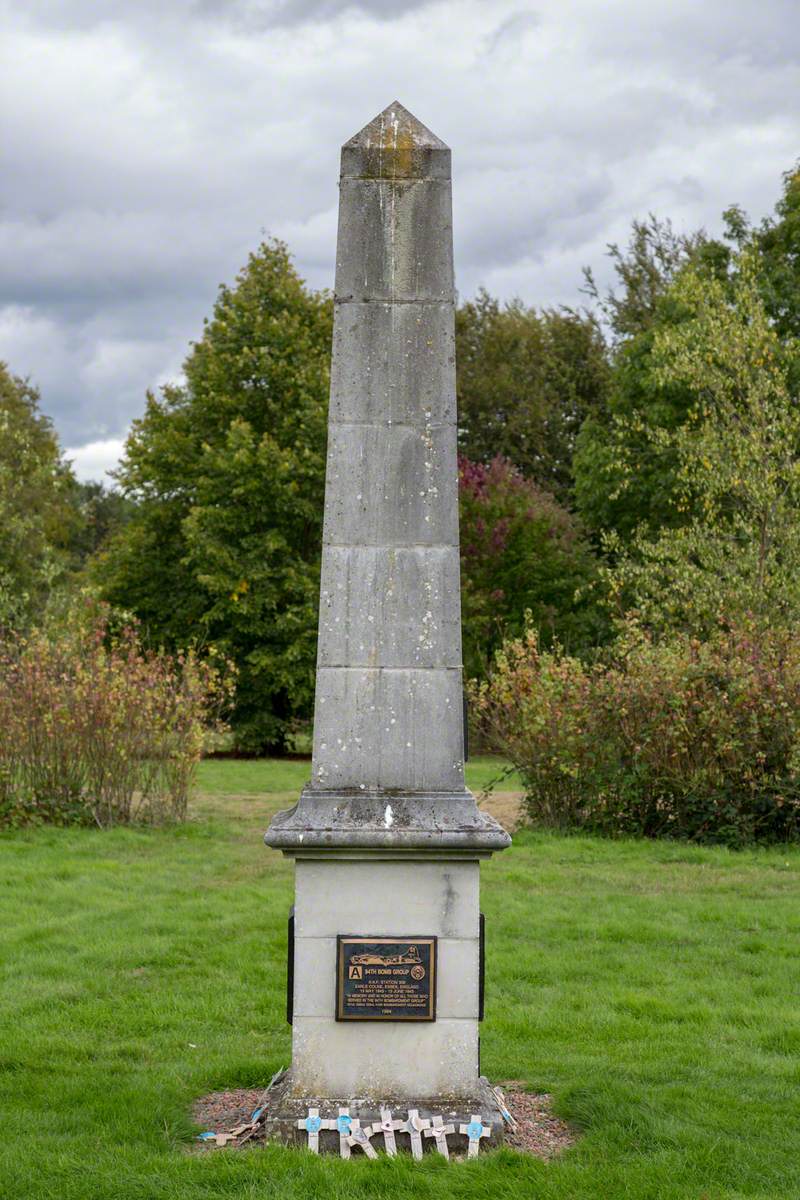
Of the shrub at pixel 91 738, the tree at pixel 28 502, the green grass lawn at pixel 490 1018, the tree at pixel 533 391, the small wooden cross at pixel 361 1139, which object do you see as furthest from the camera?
the tree at pixel 533 391

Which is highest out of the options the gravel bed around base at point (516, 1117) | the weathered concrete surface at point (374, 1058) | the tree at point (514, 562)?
the tree at point (514, 562)

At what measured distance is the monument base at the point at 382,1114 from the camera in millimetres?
5242

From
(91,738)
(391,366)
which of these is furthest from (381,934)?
(91,738)

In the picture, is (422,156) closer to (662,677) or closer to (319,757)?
(319,757)

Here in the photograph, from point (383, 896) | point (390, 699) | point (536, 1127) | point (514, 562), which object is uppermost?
point (514, 562)

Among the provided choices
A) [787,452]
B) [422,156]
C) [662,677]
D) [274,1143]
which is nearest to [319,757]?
[274,1143]

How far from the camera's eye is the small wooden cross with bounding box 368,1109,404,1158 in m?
5.20

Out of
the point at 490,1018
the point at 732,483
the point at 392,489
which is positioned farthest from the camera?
the point at 732,483

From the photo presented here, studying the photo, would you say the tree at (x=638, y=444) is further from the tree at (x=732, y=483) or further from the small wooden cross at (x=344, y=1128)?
the small wooden cross at (x=344, y=1128)

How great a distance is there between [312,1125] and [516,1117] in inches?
38.0

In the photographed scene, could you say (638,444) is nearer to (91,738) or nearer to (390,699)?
(91,738)

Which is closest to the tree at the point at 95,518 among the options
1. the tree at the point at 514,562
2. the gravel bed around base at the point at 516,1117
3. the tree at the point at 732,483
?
the tree at the point at 514,562

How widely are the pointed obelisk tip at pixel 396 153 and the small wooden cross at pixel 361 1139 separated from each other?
13.1 feet

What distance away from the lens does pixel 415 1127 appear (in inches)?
206
